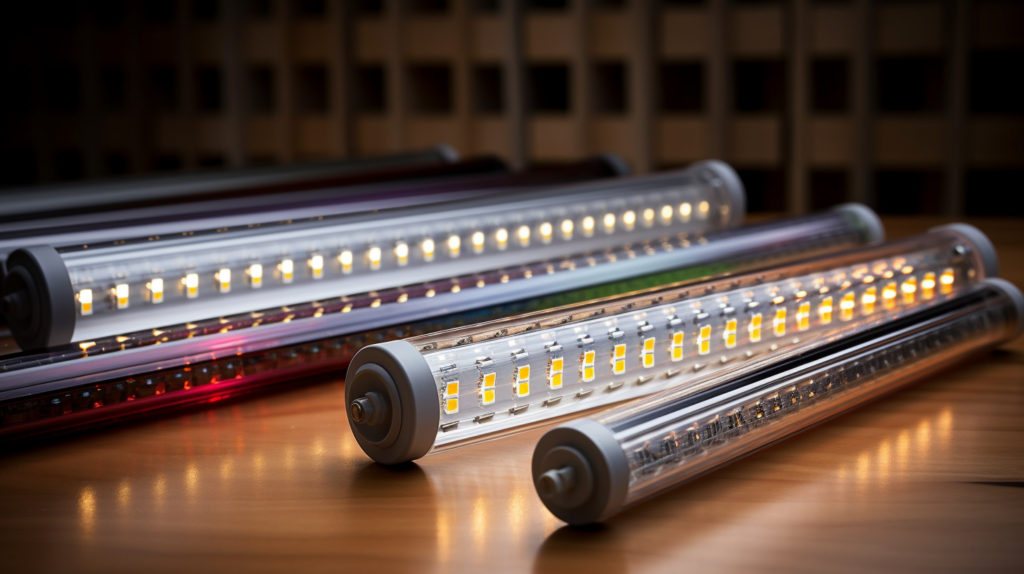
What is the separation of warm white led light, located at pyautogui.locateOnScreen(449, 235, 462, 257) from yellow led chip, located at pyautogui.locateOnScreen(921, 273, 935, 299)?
0.59 m

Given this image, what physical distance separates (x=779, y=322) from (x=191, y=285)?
0.63 metres

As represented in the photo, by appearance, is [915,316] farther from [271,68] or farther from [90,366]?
[271,68]

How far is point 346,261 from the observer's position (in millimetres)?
1298

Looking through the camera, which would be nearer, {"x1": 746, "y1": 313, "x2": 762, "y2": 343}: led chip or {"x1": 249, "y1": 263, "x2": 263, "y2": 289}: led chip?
{"x1": 746, "y1": 313, "x2": 762, "y2": 343}: led chip

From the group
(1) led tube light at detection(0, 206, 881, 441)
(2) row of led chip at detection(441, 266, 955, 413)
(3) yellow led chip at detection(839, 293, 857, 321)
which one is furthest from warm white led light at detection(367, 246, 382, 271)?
(3) yellow led chip at detection(839, 293, 857, 321)

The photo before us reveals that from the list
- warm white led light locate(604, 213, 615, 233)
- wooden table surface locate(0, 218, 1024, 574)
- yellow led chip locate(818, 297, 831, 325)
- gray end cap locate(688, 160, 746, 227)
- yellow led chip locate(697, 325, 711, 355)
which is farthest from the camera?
gray end cap locate(688, 160, 746, 227)

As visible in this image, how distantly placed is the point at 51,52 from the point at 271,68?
899 mm

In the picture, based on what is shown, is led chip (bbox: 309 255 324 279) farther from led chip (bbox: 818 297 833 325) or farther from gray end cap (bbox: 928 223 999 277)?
gray end cap (bbox: 928 223 999 277)

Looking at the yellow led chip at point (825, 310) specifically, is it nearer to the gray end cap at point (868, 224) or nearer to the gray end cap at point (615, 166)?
the gray end cap at point (868, 224)

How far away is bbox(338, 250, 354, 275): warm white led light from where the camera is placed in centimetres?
129

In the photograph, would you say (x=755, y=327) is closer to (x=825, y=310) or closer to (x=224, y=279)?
(x=825, y=310)

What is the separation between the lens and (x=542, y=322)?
0.95 meters

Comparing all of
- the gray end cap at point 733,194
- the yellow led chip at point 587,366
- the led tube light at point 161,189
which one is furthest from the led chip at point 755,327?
the led tube light at point 161,189

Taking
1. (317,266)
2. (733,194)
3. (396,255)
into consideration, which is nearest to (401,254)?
(396,255)
